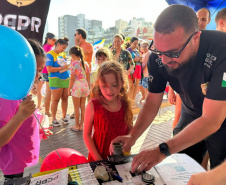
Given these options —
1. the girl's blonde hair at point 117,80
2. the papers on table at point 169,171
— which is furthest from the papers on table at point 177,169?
the girl's blonde hair at point 117,80

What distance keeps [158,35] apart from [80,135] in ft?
9.21

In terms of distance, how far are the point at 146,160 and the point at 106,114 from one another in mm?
704

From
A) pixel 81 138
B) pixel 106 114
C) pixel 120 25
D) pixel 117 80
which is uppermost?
pixel 117 80

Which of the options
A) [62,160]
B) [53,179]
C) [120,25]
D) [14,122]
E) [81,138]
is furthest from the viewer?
[120,25]

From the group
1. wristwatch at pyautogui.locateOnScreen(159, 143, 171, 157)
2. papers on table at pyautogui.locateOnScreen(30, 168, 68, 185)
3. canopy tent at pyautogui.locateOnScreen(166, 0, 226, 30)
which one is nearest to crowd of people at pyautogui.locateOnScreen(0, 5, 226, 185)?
wristwatch at pyautogui.locateOnScreen(159, 143, 171, 157)

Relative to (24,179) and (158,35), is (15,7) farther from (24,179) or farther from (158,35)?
(24,179)

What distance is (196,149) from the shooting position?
70.5 inches

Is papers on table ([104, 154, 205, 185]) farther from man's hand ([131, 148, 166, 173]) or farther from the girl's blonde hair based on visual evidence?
the girl's blonde hair

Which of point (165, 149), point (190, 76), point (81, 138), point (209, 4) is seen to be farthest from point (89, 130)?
point (209, 4)

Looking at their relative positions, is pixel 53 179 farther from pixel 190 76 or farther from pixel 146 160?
pixel 190 76

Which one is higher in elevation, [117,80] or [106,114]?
[117,80]

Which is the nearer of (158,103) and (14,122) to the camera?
(14,122)

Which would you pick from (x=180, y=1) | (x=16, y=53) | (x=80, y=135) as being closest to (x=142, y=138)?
(x=80, y=135)

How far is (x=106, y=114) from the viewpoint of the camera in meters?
1.66
